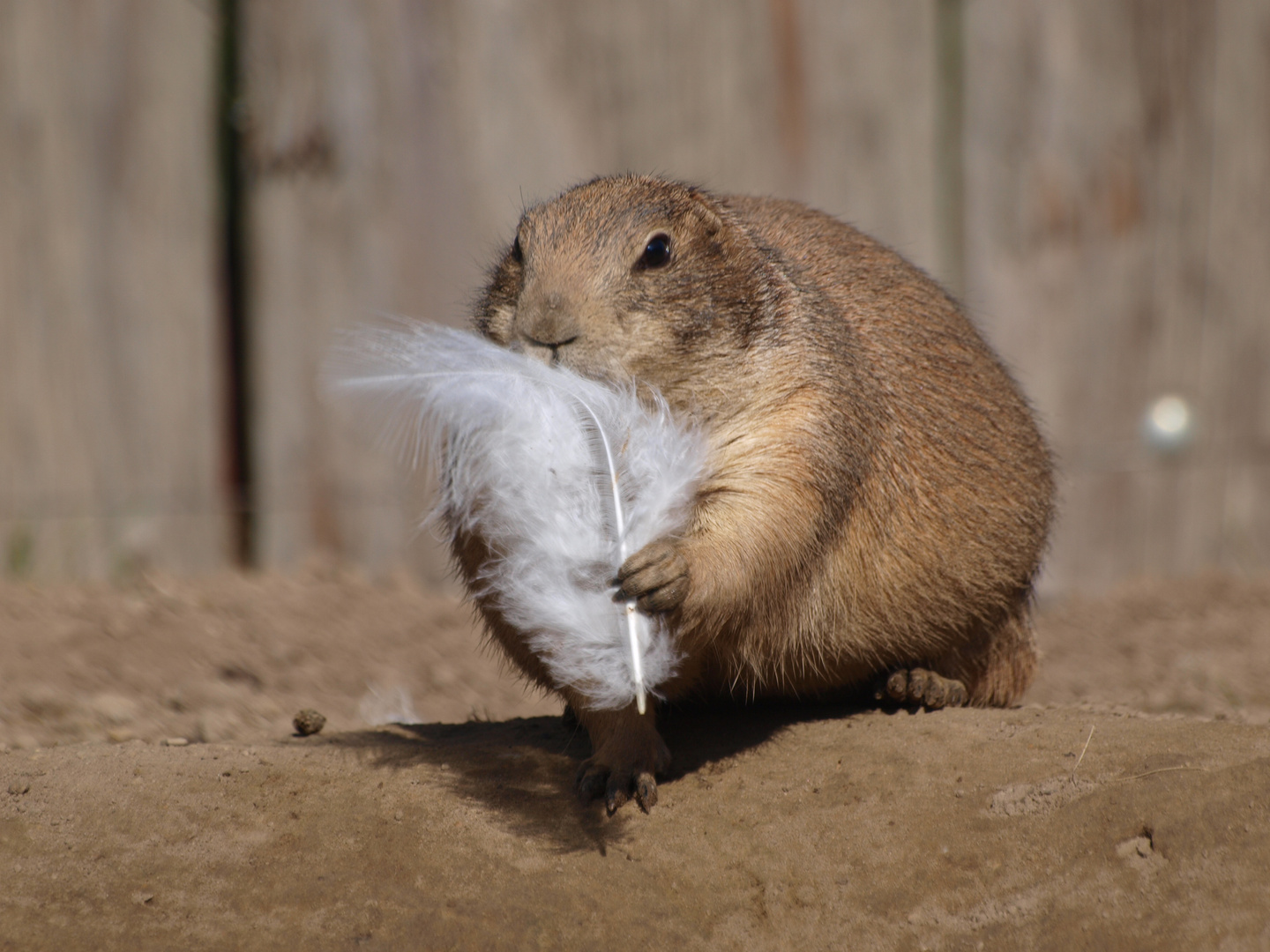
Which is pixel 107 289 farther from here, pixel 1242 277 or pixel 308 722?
pixel 1242 277

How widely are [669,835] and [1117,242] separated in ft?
14.7

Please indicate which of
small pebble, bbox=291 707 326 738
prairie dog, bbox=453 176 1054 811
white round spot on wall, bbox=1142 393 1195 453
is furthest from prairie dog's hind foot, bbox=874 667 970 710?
white round spot on wall, bbox=1142 393 1195 453

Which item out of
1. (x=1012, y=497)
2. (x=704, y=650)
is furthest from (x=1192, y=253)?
(x=704, y=650)

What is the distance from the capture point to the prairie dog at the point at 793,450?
9.52 feet

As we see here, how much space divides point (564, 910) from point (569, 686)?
0.60 metres

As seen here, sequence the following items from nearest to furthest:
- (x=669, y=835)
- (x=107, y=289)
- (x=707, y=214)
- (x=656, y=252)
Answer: (x=669, y=835) < (x=656, y=252) < (x=707, y=214) < (x=107, y=289)

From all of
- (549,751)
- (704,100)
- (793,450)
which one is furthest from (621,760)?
(704,100)

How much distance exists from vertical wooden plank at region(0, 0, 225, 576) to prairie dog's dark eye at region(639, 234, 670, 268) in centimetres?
336

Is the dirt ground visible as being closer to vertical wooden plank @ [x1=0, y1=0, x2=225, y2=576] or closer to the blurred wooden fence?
vertical wooden plank @ [x1=0, y1=0, x2=225, y2=576]

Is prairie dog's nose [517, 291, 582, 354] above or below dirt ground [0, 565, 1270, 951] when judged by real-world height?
above

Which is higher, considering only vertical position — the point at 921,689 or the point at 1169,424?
the point at 1169,424

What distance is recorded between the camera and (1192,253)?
6.11 m

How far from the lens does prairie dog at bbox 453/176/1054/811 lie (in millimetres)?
2900

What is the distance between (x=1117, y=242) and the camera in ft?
19.9
